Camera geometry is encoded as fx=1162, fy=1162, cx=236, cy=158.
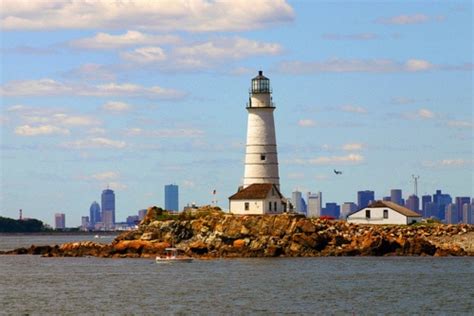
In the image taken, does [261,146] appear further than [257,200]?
Yes

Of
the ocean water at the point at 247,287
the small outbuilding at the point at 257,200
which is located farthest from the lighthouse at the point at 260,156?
the ocean water at the point at 247,287

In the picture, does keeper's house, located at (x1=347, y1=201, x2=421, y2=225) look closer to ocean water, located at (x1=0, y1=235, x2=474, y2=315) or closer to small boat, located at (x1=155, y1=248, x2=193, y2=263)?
ocean water, located at (x1=0, y1=235, x2=474, y2=315)

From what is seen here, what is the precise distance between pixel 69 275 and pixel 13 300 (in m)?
15.3

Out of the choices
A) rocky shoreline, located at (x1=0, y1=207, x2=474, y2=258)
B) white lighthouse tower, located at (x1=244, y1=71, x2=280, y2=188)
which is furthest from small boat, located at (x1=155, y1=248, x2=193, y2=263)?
white lighthouse tower, located at (x1=244, y1=71, x2=280, y2=188)

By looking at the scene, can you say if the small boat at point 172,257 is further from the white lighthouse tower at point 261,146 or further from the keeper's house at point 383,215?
the keeper's house at point 383,215

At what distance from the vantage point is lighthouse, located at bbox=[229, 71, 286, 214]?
291ft

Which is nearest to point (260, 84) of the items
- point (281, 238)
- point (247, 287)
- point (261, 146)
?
point (261, 146)

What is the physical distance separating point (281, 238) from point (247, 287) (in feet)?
65.2

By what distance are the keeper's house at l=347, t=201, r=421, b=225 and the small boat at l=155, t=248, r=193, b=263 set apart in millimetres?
16800

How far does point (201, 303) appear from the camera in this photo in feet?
186

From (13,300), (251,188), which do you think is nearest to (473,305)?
(13,300)

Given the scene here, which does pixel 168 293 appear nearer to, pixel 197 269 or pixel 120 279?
pixel 120 279

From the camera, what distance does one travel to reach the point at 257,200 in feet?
288

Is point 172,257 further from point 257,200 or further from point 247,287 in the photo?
point 247,287
